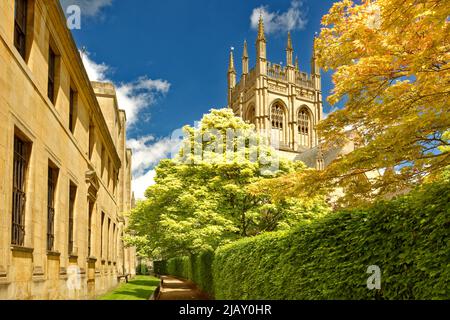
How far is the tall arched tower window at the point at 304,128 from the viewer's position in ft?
334

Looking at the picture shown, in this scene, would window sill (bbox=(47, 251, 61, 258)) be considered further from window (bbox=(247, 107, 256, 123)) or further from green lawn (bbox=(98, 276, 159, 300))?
window (bbox=(247, 107, 256, 123))

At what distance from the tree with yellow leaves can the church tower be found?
81442 mm

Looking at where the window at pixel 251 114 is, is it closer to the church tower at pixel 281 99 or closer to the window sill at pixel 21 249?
the church tower at pixel 281 99

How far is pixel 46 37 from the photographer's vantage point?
12.9m

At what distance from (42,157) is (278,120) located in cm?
8940

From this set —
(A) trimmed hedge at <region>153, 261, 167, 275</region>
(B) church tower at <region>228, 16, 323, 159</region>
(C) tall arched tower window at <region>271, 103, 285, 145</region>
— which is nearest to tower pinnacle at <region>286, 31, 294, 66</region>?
A: (B) church tower at <region>228, 16, 323, 159</region>

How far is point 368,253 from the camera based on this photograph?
6961 millimetres

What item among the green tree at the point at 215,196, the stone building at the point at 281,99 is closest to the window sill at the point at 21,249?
the green tree at the point at 215,196

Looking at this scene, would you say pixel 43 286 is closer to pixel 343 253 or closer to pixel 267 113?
pixel 343 253

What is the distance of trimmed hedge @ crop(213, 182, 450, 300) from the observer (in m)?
5.59

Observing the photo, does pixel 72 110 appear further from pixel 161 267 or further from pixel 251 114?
pixel 251 114

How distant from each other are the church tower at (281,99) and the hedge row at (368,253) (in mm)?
82116
